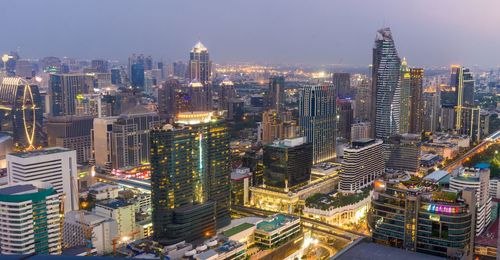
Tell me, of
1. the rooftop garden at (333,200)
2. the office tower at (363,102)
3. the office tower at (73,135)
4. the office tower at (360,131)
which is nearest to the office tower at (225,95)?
the office tower at (363,102)

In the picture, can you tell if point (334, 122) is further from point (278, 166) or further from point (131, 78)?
point (131, 78)

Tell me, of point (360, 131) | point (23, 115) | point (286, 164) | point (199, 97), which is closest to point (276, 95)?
point (199, 97)

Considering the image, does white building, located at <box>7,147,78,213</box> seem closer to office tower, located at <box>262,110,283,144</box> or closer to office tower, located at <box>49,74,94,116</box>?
office tower, located at <box>262,110,283,144</box>

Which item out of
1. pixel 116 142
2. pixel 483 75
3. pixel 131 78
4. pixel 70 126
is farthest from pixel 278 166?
pixel 483 75

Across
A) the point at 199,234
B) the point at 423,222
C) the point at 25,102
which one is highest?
the point at 25,102

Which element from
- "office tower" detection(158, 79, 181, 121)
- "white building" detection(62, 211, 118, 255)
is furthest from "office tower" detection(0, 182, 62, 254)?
"office tower" detection(158, 79, 181, 121)

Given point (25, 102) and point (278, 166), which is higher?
point (25, 102)

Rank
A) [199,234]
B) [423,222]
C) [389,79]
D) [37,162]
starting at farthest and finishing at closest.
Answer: [389,79], [37,162], [199,234], [423,222]
